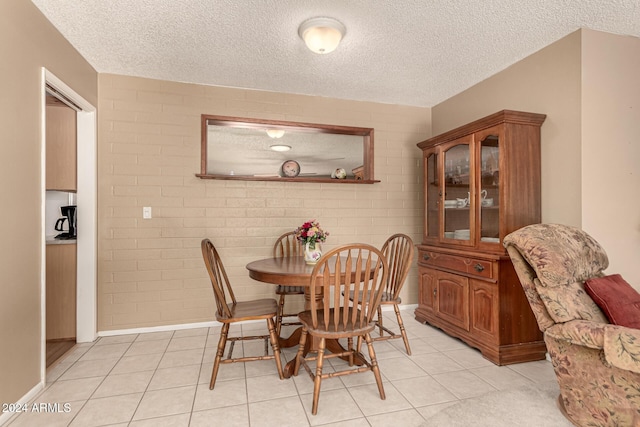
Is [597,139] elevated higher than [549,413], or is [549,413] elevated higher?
[597,139]

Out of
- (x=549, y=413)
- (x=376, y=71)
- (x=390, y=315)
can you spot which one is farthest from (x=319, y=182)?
(x=549, y=413)

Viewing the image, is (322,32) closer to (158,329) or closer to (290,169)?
(290,169)

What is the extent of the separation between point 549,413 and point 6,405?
3017 millimetres

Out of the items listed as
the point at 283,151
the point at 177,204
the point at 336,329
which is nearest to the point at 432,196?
the point at 283,151

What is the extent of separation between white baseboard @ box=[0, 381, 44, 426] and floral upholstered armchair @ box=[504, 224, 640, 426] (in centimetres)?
294

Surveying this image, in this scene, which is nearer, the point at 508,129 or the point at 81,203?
the point at 508,129

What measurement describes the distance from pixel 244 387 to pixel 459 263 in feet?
6.62

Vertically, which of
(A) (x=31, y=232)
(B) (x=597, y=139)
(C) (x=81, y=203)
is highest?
(B) (x=597, y=139)

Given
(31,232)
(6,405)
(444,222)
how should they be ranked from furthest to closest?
(444,222) < (31,232) < (6,405)

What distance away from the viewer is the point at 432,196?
337cm

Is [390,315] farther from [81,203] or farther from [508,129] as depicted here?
[81,203]

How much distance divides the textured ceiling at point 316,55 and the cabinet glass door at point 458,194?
81 cm

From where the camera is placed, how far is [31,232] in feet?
6.68

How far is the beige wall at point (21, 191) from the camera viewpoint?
1800mm
